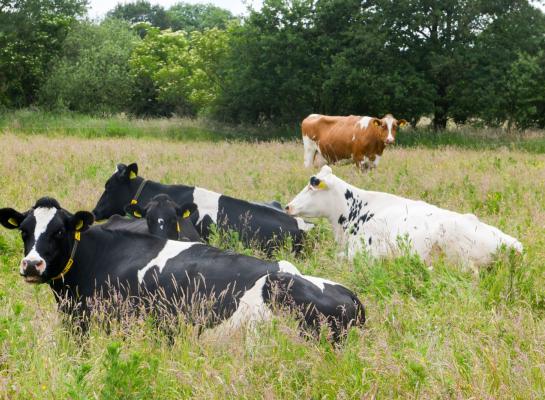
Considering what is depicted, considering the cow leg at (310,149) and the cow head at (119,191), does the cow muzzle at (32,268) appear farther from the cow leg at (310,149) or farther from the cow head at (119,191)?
the cow leg at (310,149)

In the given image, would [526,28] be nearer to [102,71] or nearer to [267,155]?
[267,155]

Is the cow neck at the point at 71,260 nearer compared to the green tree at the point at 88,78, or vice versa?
the cow neck at the point at 71,260

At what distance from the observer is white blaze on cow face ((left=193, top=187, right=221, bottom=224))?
860 cm

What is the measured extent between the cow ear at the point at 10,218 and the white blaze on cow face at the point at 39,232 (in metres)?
0.14

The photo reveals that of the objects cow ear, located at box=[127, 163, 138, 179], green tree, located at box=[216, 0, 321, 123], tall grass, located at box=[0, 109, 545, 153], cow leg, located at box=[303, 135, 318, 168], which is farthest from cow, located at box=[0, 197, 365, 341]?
green tree, located at box=[216, 0, 321, 123]

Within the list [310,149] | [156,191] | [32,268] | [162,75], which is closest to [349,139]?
[310,149]

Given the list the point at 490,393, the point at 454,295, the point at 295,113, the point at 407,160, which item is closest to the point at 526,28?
the point at 295,113

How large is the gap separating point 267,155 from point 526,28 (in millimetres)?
16354

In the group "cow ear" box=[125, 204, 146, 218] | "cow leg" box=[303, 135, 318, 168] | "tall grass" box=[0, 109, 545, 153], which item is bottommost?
"tall grass" box=[0, 109, 545, 153]

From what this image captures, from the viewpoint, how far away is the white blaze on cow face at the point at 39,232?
4656mm

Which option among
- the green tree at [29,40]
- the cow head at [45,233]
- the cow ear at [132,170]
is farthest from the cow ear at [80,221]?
the green tree at [29,40]

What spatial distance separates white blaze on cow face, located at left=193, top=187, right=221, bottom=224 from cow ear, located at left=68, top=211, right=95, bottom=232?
3474 mm

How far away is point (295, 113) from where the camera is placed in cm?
3206

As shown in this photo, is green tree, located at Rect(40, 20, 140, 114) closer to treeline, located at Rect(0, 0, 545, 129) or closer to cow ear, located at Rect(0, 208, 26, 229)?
treeline, located at Rect(0, 0, 545, 129)
